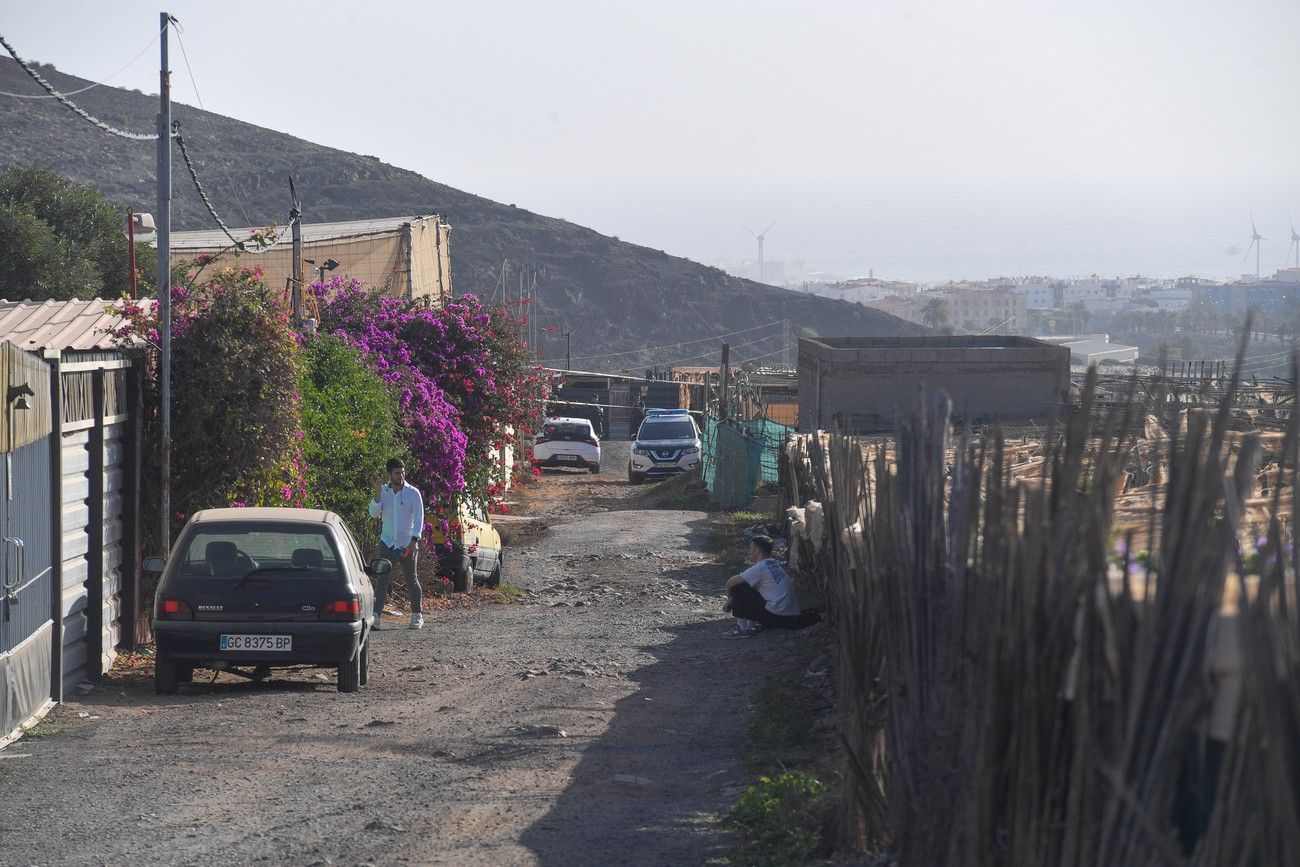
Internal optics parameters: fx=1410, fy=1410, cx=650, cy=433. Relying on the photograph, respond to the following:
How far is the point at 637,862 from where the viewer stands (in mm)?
6379

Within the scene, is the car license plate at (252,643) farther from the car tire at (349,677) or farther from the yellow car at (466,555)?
the yellow car at (466,555)

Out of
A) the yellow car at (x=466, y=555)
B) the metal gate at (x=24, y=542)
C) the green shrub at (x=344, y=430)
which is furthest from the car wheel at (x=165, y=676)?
the yellow car at (x=466, y=555)

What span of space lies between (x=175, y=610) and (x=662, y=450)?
28703 mm

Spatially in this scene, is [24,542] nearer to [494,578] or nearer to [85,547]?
[85,547]

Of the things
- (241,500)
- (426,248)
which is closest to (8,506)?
(241,500)

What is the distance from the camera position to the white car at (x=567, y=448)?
42938mm

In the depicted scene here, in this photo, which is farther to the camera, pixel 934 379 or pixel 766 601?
pixel 934 379

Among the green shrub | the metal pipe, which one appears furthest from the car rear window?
the metal pipe

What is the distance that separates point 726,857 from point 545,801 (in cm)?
134

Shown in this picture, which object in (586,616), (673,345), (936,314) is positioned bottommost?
(586,616)

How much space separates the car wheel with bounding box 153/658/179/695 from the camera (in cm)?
1045

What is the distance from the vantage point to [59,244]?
32.5 meters

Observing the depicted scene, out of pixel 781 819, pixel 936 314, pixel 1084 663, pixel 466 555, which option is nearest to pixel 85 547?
pixel 781 819

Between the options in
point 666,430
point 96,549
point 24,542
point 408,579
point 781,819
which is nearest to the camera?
point 781,819
